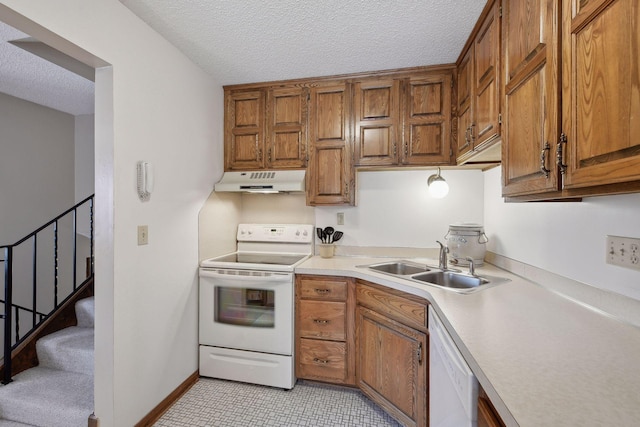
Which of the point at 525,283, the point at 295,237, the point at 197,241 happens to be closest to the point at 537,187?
the point at 525,283

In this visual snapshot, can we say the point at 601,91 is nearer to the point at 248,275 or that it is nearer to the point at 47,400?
the point at 248,275

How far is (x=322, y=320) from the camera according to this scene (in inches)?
83.4

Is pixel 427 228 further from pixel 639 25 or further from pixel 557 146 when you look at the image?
pixel 639 25

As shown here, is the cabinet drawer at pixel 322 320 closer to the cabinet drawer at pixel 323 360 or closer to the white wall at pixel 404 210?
the cabinet drawer at pixel 323 360

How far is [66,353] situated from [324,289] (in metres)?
1.84

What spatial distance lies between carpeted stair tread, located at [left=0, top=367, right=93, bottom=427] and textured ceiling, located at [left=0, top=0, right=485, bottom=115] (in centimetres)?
221

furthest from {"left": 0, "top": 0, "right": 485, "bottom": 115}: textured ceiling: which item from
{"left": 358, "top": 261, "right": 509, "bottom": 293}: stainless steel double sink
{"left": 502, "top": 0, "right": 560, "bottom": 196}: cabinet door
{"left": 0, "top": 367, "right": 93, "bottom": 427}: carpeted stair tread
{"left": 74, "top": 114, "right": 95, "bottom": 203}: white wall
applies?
{"left": 0, "top": 367, "right": 93, "bottom": 427}: carpeted stair tread

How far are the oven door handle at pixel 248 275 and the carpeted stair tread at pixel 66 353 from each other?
0.91 m

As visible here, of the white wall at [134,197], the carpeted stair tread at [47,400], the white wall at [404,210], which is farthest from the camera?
the white wall at [404,210]

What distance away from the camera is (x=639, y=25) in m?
0.67

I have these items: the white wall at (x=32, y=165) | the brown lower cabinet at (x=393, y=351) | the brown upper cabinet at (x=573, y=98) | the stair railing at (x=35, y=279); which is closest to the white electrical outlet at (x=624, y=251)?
the brown upper cabinet at (x=573, y=98)

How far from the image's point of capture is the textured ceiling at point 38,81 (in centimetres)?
206

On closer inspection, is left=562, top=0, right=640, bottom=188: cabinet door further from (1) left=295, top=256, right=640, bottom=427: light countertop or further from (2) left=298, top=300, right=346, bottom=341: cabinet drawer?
(2) left=298, top=300, right=346, bottom=341: cabinet drawer

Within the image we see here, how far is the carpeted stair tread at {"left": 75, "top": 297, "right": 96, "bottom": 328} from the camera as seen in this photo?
238 centimetres
